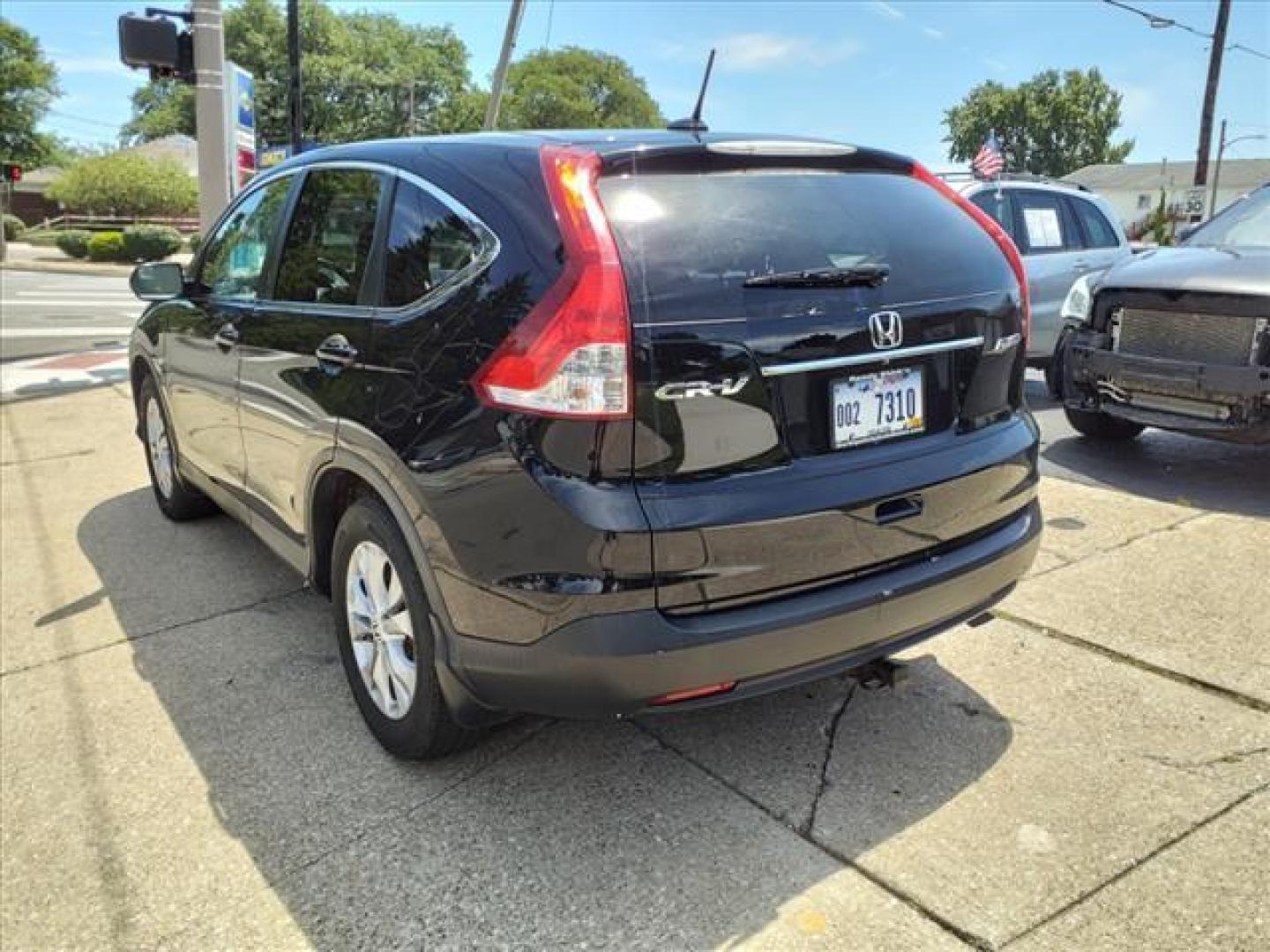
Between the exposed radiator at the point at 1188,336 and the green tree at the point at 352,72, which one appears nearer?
the exposed radiator at the point at 1188,336

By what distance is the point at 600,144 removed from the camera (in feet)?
8.43

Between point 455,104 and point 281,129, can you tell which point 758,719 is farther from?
point 455,104

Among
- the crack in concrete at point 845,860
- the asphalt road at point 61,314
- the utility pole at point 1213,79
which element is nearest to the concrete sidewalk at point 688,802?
the crack in concrete at point 845,860

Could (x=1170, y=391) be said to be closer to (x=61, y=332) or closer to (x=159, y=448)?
(x=159, y=448)

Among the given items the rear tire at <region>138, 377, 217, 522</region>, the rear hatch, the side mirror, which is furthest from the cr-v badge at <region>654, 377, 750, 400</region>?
the rear tire at <region>138, 377, 217, 522</region>

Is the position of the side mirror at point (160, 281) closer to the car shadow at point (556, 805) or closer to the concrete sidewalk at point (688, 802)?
the concrete sidewalk at point (688, 802)

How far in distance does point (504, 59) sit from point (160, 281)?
14163 millimetres

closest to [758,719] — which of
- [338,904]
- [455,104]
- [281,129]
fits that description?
[338,904]

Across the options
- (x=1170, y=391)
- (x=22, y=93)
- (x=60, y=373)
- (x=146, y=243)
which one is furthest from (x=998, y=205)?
(x=22, y=93)

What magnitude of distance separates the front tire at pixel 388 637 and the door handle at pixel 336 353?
0.42 metres

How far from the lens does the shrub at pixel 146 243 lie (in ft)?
110

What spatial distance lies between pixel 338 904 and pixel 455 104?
67695mm

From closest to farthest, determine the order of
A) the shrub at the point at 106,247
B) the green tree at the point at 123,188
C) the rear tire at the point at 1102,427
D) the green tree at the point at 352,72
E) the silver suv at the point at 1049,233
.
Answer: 1. the rear tire at the point at 1102,427
2. the silver suv at the point at 1049,233
3. the shrub at the point at 106,247
4. the green tree at the point at 123,188
5. the green tree at the point at 352,72

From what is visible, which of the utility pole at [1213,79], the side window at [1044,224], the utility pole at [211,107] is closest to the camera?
the side window at [1044,224]
